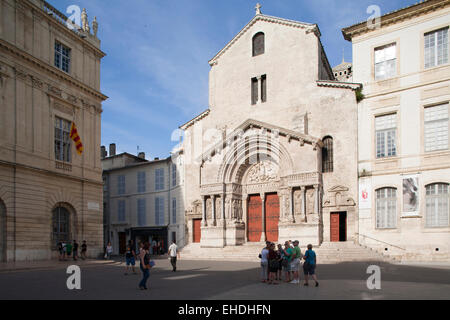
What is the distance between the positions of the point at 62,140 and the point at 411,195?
20226mm

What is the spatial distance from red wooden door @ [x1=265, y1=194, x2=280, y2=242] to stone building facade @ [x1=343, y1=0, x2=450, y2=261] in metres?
5.48

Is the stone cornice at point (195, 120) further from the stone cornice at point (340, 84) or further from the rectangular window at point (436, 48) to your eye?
the rectangular window at point (436, 48)

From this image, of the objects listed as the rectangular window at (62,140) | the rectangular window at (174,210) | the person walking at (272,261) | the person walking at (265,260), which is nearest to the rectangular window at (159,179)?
the rectangular window at (174,210)

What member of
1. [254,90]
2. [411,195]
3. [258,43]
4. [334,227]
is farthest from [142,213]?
[411,195]

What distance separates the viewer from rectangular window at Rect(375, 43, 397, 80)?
2302 centimetres

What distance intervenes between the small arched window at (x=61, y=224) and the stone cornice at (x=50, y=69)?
781 cm

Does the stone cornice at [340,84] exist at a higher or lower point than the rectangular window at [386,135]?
higher

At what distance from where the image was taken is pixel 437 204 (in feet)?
67.6

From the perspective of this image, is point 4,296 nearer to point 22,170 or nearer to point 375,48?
point 22,170

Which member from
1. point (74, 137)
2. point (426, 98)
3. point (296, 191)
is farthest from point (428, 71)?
point (74, 137)

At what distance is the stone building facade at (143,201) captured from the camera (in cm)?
3362

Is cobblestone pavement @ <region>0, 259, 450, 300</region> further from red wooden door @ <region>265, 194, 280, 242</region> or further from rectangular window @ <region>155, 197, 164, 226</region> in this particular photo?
rectangular window @ <region>155, 197, 164, 226</region>

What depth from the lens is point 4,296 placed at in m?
10.5
